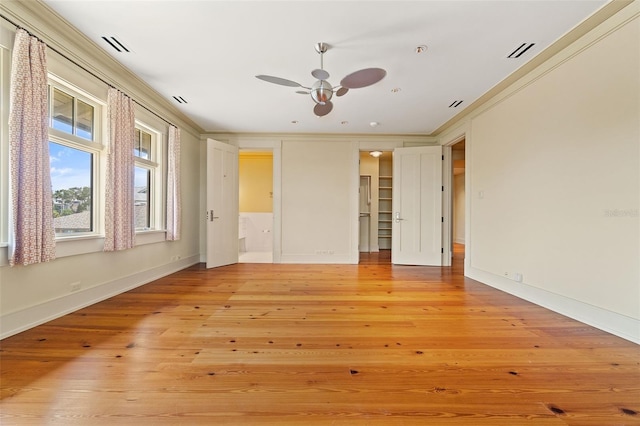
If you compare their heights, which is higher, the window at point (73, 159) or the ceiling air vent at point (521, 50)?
the ceiling air vent at point (521, 50)

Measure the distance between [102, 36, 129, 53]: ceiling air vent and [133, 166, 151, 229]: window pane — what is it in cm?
171

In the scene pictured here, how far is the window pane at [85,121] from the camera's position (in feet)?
9.26

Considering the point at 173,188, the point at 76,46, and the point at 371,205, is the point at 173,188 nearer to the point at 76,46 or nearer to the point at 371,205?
the point at 76,46

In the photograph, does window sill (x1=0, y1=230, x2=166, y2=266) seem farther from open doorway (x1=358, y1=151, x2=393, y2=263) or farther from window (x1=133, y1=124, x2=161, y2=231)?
open doorway (x1=358, y1=151, x2=393, y2=263)

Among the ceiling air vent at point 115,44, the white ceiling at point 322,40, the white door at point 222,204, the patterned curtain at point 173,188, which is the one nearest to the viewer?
the white ceiling at point 322,40

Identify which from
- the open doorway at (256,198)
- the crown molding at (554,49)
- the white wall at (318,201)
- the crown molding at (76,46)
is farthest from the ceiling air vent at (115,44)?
the open doorway at (256,198)

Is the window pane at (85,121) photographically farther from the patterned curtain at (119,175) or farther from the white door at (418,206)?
the white door at (418,206)

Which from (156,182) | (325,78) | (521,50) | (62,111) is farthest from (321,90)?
(156,182)

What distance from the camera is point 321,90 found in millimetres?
2738

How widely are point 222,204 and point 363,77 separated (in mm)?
3681

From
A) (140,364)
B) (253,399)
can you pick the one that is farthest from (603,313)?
(140,364)

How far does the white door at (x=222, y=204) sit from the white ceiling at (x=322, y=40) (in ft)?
4.14

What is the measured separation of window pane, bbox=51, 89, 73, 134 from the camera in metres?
2.56

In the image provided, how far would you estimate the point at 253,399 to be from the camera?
1.40 m
